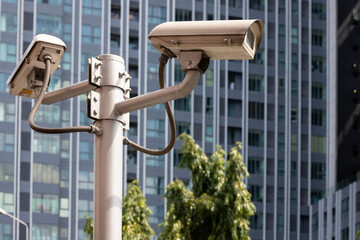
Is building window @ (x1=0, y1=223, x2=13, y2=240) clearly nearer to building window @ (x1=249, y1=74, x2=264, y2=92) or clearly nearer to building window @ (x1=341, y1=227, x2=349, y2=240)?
building window @ (x1=249, y1=74, x2=264, y2=92)

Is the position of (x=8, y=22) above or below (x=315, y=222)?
above

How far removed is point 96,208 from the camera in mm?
6367

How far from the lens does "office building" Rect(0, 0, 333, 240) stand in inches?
3319

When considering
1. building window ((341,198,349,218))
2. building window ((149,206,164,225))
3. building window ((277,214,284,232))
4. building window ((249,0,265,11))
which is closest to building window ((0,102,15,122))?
building window ((149,206,164,225))

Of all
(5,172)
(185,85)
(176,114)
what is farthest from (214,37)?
(176,114)

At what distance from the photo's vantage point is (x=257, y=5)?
96125 mm

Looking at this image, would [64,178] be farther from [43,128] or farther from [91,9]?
[43,128]

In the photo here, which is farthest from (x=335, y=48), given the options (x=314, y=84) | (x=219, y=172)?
(x=219, y=172)

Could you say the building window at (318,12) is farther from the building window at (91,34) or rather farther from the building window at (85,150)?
the building window at (85,150)

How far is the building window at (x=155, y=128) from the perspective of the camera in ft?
291

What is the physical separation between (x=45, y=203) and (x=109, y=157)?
7865 cm

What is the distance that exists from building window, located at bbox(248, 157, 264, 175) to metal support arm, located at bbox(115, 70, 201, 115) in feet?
286

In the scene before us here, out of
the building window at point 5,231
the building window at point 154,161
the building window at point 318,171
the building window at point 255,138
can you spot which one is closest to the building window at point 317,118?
the building window at point 318,171

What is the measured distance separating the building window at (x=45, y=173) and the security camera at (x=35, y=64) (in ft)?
256
